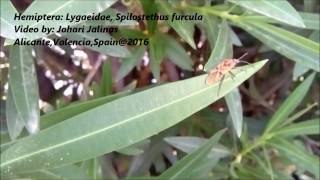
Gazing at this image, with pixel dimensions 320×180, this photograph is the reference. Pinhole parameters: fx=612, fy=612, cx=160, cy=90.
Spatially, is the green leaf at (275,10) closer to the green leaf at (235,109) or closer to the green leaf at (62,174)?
the green leaf at (235,109)

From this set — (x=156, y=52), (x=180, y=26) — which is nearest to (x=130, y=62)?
(x=156, y=52)

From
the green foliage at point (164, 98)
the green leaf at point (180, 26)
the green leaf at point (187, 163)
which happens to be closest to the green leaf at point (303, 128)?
the green foliage at point (164, 98)

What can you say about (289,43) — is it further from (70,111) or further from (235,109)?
(70,111)

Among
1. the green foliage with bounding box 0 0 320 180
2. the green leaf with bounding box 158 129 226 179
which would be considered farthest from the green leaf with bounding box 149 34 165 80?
the green leaf with bounding box 158 129 226 179

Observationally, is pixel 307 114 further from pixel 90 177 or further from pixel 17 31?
pixel 17 31

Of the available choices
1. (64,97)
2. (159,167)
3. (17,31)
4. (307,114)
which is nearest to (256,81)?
(307,114)

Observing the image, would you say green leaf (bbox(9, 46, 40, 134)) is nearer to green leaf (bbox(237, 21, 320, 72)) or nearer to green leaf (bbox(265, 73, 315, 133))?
green leaf (bbox(237, 21, 320, 72))
